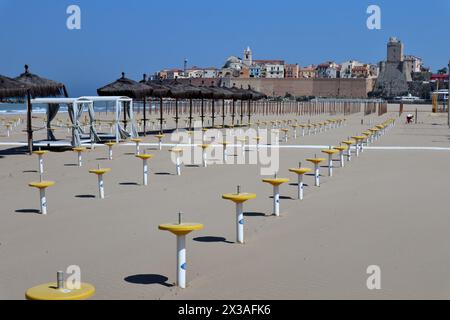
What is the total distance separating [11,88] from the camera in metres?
14.6

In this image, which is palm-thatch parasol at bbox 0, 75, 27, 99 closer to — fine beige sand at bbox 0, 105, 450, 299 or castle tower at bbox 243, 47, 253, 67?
fine beige sand at bbox 0, 105, 450, 299

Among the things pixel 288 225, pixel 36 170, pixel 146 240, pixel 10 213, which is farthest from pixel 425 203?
pixel 36 170

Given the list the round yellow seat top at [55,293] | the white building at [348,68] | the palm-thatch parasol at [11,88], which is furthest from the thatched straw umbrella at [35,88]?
the white building at [348,68]

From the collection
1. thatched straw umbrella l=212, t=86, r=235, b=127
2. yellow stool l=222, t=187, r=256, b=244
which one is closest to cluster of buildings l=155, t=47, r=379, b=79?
thatched straw umbrella l=212, t=86, r=235, b=127

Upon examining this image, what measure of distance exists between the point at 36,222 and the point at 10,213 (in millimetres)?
772

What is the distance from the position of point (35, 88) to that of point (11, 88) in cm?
100

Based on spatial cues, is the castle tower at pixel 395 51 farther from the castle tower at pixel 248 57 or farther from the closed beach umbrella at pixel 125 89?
the closed beach umbrella at pixel 125 89

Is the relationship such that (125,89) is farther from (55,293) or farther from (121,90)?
(55,293)

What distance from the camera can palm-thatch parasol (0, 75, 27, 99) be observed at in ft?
47.6

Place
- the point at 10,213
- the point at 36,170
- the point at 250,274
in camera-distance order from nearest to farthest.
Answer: the point at 250,274
the point at 10,213
the point at 36,170

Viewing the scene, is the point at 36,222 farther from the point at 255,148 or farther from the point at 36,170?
the point at 255,148

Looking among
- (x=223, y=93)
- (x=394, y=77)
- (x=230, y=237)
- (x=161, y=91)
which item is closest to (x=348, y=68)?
(x=394, y=77)
